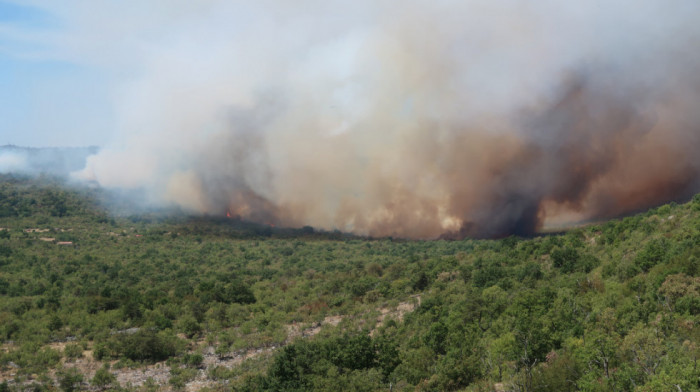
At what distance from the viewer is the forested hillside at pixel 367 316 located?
33344 mm

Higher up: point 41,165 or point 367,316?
point 41,165

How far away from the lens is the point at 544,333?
119ft

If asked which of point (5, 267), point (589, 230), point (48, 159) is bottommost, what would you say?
point (5, 267)

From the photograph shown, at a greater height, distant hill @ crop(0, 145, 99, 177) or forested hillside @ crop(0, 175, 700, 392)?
distant hill @ crop(0, 145, 99, 177)

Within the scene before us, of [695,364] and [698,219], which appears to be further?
[698,219]

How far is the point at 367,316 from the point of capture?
5709cm

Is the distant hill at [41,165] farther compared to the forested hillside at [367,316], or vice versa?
the distant hill at [41,165]

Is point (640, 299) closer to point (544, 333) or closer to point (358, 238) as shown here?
point (544, 333)

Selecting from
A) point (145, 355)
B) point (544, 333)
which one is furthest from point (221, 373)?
point (544, 333)

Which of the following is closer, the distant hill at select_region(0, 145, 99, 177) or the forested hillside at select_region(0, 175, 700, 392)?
the forested hillside at select_region(0, 175, 700, 392)

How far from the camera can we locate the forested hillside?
3334 centimetres

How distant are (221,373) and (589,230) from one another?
142 ft

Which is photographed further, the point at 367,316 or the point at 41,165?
the point at 41,165

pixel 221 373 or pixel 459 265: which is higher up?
pixel 459 265
